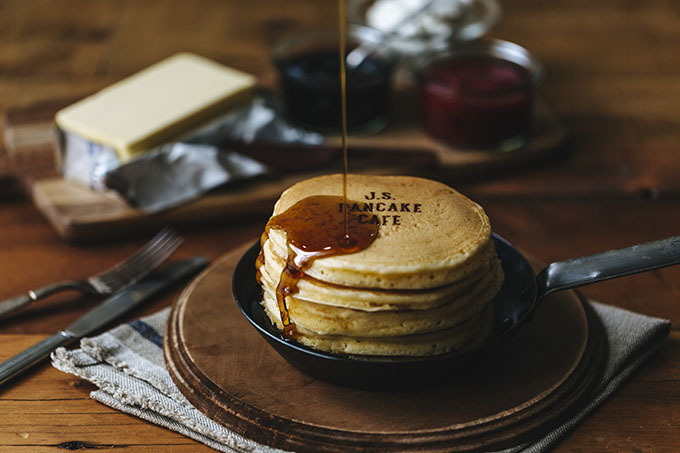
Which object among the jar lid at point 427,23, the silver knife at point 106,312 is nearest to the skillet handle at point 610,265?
the silver knife at point 106,312

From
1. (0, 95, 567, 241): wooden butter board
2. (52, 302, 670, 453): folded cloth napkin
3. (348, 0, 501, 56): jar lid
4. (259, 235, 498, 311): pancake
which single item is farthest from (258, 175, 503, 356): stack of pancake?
(348, 0, 501, 56): jar lid

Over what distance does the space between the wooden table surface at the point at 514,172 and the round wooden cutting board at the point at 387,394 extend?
0.08 m

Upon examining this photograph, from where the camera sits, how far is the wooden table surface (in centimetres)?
126

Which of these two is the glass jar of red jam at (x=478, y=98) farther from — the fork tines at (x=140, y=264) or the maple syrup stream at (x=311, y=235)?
the maple syrup stream at (x=311, y=235)

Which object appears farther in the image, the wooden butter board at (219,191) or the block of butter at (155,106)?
the block of butter at (155,106)

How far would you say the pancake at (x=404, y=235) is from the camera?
1.13 metres

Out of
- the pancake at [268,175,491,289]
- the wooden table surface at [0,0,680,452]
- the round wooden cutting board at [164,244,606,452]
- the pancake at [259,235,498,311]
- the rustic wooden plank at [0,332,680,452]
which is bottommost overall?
the wooden table surface at [0,0,680,452]

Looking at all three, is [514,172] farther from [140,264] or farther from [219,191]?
[140,264]

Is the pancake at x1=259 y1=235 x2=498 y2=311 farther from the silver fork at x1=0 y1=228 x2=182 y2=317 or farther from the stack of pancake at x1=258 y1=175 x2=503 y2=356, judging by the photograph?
the silver fork at x1=0 y1=228 x2=182 y2=317

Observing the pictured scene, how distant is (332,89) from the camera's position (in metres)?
2.10

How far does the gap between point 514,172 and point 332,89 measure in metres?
0.52

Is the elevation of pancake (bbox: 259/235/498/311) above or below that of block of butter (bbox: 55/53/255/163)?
above

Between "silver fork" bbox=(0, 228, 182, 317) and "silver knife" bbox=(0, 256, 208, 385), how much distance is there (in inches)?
0.9

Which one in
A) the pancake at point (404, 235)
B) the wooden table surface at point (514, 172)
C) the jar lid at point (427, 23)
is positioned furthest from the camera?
the jar lid at point (427, 23)
